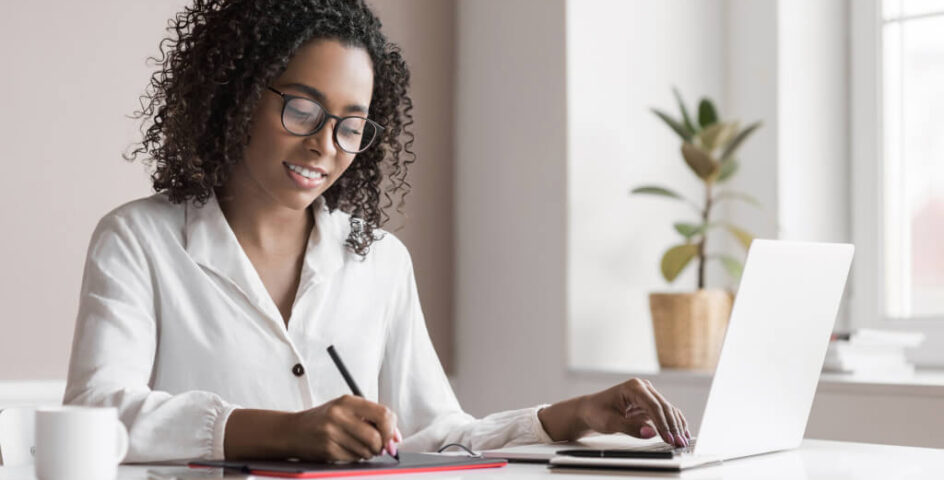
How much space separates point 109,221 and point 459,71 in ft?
5.60

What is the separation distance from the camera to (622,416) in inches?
61.3

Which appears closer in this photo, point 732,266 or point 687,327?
point 687,327

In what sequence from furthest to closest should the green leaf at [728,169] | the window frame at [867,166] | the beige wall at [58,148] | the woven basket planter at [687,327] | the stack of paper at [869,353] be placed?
the window frame at [867,166]
the green leaf at [728,169]
the woven basket planter at [687,327]
the stack of paper at [869,353]
the beige wall at [58,148]

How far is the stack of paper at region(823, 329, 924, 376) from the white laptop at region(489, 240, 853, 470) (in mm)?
1068

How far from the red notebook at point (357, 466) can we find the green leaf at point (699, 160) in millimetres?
1674

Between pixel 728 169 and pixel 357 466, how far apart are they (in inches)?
75.2

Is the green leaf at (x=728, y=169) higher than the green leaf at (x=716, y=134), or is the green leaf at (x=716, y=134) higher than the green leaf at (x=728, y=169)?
the green leaf at (x=716, y=134)

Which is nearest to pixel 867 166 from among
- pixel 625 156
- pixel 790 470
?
pixel 625 156

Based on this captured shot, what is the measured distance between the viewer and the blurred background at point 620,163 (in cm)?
298

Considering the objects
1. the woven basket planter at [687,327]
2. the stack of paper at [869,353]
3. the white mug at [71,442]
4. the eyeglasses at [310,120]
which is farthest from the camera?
the woven basket planter at [687,327]

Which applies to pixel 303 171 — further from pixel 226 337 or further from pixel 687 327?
pixel 687 327

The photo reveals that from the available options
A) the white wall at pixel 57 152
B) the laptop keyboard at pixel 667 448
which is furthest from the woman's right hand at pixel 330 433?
the white wall at pixel 57 152

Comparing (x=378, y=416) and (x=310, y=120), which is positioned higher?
(x=310, y=120)

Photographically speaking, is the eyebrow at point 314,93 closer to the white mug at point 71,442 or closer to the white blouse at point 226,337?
the white blouse at point 226,337
